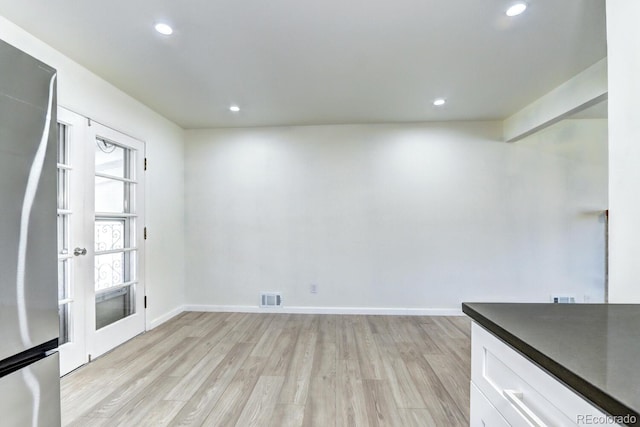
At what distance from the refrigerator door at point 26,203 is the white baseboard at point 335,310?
118 inches

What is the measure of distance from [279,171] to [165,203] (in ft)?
5.02

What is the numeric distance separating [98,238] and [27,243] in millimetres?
1998

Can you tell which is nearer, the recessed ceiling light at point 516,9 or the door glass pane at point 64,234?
the recessed ceiling light at point 516,9

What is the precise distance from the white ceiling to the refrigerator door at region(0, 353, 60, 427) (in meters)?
1.95

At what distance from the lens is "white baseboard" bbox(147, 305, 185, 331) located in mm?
3430

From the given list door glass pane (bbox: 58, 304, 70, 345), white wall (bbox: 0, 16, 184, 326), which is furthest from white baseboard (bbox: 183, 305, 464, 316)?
door glass pane (bbox: 58, 304, 70, 345)

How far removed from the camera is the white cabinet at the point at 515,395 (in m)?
0.61

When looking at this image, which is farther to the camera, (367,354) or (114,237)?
(114,237)

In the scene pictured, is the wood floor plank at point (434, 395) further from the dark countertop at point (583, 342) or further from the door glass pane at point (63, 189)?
the door glass pane at point (63, 189)

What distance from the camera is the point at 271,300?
405 centimetres

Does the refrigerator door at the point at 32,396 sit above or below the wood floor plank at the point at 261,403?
above

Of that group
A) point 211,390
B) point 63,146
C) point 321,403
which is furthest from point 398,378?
point 63,146

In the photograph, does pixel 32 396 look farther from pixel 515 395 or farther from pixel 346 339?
pixel 346 339

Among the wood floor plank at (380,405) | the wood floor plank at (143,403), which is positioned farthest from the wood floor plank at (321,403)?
the wood floor plank at (143,403)
